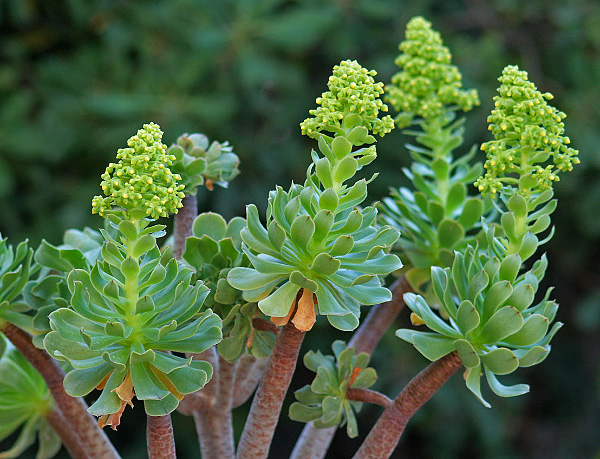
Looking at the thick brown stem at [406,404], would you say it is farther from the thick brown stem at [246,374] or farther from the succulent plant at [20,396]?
the succulent plant at [20,396]

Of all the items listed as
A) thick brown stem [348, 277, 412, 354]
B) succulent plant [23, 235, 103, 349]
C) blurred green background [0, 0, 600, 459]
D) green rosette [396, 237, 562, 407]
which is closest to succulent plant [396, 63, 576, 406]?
green rosette [396, 237, 562, 407]

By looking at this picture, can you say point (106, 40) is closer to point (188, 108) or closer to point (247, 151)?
point (188, 108)

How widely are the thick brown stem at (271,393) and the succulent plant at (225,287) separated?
1.0 inches

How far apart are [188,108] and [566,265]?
113cm

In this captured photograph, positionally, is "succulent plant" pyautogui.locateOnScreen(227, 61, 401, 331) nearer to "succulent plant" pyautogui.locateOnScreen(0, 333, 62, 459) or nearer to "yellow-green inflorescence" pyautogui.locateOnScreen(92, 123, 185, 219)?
"yellow-green inflorescence" pyautogui.locateOnScreen(92, 123, 185, 219)

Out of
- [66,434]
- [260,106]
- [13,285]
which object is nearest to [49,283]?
[13,285]

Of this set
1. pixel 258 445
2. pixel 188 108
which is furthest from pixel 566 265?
pixel 258 445

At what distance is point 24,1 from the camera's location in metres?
1.79

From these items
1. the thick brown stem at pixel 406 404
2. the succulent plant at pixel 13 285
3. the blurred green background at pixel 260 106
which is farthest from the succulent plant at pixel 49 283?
the blurred green background at pixel 260 106

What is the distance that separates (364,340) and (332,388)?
0.30ft

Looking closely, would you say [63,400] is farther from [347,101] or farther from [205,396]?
[347,101]

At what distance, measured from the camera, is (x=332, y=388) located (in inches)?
18.3

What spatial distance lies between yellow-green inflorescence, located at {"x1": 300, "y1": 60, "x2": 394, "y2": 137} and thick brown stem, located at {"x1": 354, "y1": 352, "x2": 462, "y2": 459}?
0.15 metres

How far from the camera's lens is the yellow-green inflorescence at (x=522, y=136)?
42 centimetres
